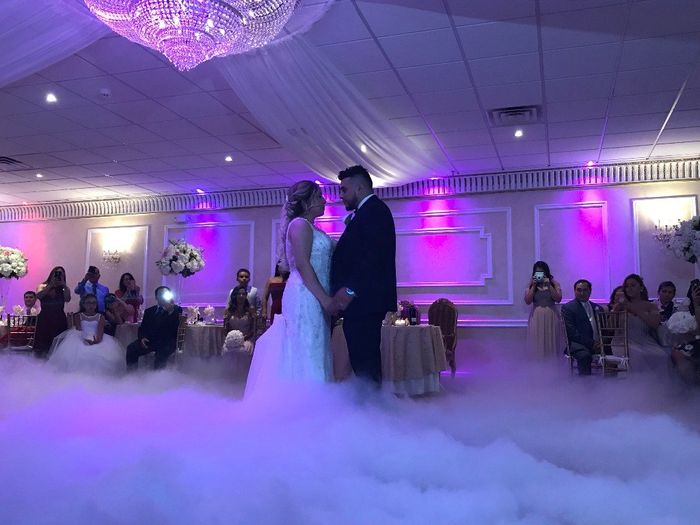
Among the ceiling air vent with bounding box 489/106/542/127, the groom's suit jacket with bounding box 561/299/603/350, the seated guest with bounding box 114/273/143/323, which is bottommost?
the groom's suit jacket with bounding box 561/299/603/350

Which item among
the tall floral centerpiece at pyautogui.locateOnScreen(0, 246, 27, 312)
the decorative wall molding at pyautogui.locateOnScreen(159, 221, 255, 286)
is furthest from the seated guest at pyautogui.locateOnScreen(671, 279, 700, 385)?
the tall floral centerpiece at pyautogui.locateOnScreen(0, 246, 27, 312)

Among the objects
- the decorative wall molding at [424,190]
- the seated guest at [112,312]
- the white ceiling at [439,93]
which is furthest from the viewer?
the decorative wall molding at [424,190]

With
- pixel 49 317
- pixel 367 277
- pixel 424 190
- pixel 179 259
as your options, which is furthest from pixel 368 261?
pixel 424 190

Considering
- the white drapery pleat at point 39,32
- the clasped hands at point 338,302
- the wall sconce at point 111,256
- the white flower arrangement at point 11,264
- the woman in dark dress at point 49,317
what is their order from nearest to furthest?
1. the clasped hands at point 338,302
2. the white drapery pleat at point 39,32
3. the woman in dark dress at point 49,317
4. the white flower arrangement at point 11,264
5. the wall sconce at point 111,256

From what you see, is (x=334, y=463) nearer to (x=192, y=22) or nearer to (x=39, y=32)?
(x=192, y=22)

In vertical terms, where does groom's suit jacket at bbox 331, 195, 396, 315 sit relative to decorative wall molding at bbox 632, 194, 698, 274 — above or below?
below

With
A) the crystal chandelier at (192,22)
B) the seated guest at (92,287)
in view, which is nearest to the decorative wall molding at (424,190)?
the seated guest at (92,287)

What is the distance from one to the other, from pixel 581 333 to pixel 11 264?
6.87 metres

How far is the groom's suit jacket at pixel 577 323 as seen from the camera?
5227 mm

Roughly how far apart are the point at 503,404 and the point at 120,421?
6.25 ft

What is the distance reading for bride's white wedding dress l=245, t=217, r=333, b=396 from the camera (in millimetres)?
2312

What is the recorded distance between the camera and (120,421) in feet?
7.74

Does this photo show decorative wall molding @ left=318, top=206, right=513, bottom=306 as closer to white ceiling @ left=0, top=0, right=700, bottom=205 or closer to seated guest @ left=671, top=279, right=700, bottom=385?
white ceiling @ left=0, top=0, right=700, bottom=205

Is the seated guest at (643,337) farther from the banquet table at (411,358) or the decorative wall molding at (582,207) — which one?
the decorative wall molding at (582,207)
